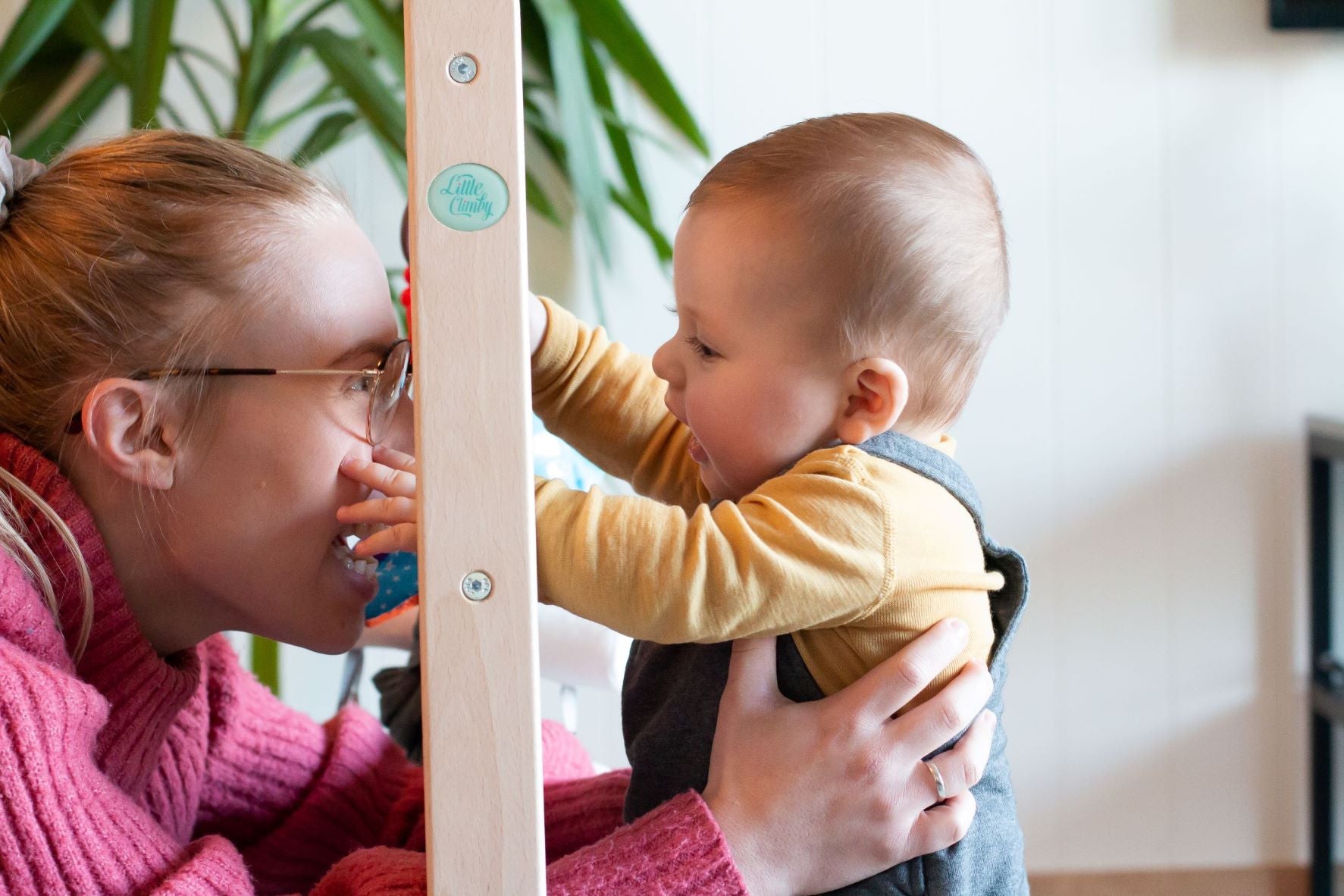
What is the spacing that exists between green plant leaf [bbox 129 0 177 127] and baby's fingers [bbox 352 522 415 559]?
112 cm

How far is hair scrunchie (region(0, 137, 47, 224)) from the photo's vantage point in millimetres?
920

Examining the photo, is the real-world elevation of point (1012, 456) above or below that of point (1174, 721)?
above

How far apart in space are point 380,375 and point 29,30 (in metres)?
1.08

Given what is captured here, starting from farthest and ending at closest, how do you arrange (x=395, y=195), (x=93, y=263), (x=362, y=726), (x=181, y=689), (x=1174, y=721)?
(x=1174, y=721) < (x=395, y=195) < (x=362, y=726) < (x=181, y=689) < (x=93, y=263)

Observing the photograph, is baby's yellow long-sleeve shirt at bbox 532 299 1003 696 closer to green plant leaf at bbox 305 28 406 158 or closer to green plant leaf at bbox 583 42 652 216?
green plant leaf at bbox 305 28 406 158

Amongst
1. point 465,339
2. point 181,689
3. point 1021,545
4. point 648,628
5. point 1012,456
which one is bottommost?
point 1021,545

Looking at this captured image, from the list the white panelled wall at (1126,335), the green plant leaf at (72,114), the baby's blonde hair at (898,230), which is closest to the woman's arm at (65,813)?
the baby's blonde hair at (898,230)

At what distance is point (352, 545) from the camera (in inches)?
39.5

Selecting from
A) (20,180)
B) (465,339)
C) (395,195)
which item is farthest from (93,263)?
(395,195)

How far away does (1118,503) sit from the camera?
2.31 m

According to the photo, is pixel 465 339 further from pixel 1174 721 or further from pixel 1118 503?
pixel 1174 721

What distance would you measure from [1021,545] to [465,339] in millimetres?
1931

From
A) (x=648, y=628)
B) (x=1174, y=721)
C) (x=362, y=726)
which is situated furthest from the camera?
(x=1174, y=721)

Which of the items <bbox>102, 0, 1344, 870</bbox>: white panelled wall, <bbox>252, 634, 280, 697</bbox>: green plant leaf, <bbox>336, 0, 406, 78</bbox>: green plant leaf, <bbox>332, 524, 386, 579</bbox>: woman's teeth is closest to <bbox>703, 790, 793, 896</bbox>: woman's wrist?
<bbox>332, 524, 386, 579</bbox>: woman's teeth
